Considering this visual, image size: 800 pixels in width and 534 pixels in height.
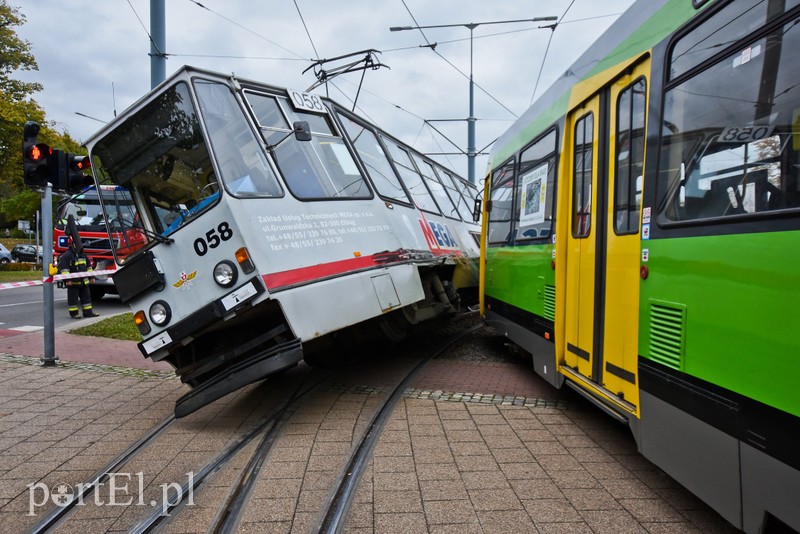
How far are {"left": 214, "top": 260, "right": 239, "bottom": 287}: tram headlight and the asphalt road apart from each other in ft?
22.4

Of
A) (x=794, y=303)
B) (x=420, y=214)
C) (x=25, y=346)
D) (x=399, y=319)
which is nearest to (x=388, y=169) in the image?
(x=420, y=214)

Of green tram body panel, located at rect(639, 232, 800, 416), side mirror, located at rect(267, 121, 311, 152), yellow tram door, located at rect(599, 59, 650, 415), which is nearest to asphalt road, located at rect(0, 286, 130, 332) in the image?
side mirror, located at rect(267, 121, 311, 152)

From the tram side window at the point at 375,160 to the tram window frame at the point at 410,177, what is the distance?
1.09ft

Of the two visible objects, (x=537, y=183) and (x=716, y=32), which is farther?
(x=537, y=183)

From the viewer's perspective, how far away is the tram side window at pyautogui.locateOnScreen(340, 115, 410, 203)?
6.12m

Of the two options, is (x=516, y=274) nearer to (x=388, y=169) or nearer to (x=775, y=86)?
(x=388, y=169)

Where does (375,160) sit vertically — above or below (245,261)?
above

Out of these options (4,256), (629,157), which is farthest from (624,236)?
(4,256)

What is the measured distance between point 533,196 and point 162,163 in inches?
147

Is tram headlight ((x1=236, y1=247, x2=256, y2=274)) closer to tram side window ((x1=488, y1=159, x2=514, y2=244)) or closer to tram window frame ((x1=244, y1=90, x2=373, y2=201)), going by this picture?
tram window frame ((x1=244, y1=90, x2=373, y2=201))

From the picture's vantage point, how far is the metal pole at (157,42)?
7.47m

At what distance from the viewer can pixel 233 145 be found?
4574 mm

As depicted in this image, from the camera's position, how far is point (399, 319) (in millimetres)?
6320

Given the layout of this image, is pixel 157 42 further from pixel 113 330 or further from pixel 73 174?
pixel 113 330
